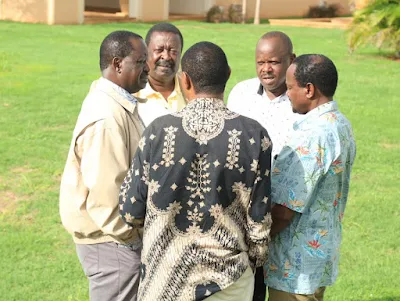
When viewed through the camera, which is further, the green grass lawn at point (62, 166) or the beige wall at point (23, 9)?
the beige wall at point (23, 9)

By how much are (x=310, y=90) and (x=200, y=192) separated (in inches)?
33.1

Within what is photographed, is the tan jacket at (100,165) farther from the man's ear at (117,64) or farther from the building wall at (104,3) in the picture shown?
the building wall at (104,3)

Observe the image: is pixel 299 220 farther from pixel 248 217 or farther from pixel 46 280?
pixel 46 280

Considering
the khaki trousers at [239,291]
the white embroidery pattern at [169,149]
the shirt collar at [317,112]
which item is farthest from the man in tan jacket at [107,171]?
the shirt collar at [317,112]

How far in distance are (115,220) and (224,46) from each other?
17.2 m

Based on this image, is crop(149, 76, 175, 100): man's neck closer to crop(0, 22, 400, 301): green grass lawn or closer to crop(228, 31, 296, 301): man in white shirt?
crop(228, 31, 296, 301): man in white shirt

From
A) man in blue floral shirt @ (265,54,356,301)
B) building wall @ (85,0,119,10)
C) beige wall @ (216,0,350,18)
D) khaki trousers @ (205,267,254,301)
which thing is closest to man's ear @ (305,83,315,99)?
man in blue floral shirt @ (265,54,356,301)

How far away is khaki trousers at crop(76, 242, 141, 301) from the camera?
12.2 feet

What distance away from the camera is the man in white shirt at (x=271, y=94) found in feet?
14.7

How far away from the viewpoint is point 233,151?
3.17 m

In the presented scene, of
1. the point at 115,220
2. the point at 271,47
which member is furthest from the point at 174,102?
the point at 115,220

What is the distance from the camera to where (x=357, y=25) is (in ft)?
61.1

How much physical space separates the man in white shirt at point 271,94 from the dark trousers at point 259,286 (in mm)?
775

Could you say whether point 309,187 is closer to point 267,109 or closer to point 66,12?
point 267,109
